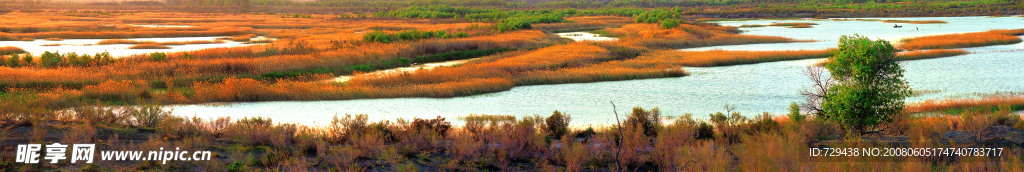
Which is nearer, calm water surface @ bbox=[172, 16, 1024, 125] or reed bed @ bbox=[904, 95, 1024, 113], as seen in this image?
reed bed @ bbox=[904, 95, 1024, 113]

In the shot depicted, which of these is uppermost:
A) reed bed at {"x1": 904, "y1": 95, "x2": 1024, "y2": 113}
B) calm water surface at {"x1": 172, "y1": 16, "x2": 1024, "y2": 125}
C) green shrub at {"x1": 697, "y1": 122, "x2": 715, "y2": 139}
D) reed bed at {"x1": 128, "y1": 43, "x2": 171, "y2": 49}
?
reed bed at {"x1": 128, "y1": 43, "x2": 171, "y2": 49}

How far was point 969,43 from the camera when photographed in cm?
4656

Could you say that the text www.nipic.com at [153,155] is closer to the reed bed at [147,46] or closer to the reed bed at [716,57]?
the reed bed at [716,57]

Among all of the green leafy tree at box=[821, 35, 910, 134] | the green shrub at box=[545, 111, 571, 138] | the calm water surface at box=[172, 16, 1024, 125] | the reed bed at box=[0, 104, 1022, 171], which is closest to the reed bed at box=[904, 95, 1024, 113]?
the calm water surface at box=[172, 16, 1024, 125]

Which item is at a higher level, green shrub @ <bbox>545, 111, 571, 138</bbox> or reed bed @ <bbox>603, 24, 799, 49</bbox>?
reed bed @ <bbox>603, 24, 799, 49</bbox>

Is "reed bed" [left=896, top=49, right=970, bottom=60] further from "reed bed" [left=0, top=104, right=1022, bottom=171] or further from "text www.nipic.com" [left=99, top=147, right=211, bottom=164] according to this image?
"text www.nipic.com" [left=99, top=147, right=211, bottom=164]

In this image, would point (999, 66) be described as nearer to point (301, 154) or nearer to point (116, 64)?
point (301, 154)

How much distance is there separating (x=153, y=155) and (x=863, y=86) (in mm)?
13834

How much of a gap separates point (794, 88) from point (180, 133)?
22.0 meters

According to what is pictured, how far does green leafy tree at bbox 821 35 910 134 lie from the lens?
1471cm

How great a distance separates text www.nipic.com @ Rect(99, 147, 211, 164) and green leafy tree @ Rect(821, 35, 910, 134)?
1257cm

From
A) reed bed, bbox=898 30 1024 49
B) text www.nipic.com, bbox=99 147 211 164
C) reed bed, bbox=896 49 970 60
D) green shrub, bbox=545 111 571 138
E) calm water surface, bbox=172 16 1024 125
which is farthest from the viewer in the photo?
reed bed, bbox=898 30 1024 49

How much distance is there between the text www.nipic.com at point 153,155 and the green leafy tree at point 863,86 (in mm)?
12568

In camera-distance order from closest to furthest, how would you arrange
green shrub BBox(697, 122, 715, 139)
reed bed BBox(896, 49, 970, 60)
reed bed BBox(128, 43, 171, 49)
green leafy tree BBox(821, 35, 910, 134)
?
green leafy tree BBox(821, 35, 910, 134)
green shrub BBox(697, 122, 715, 139)
reed bed BBox(896, 49, 970, 60)
reed bed BBox(128, 43, 171, 49)
